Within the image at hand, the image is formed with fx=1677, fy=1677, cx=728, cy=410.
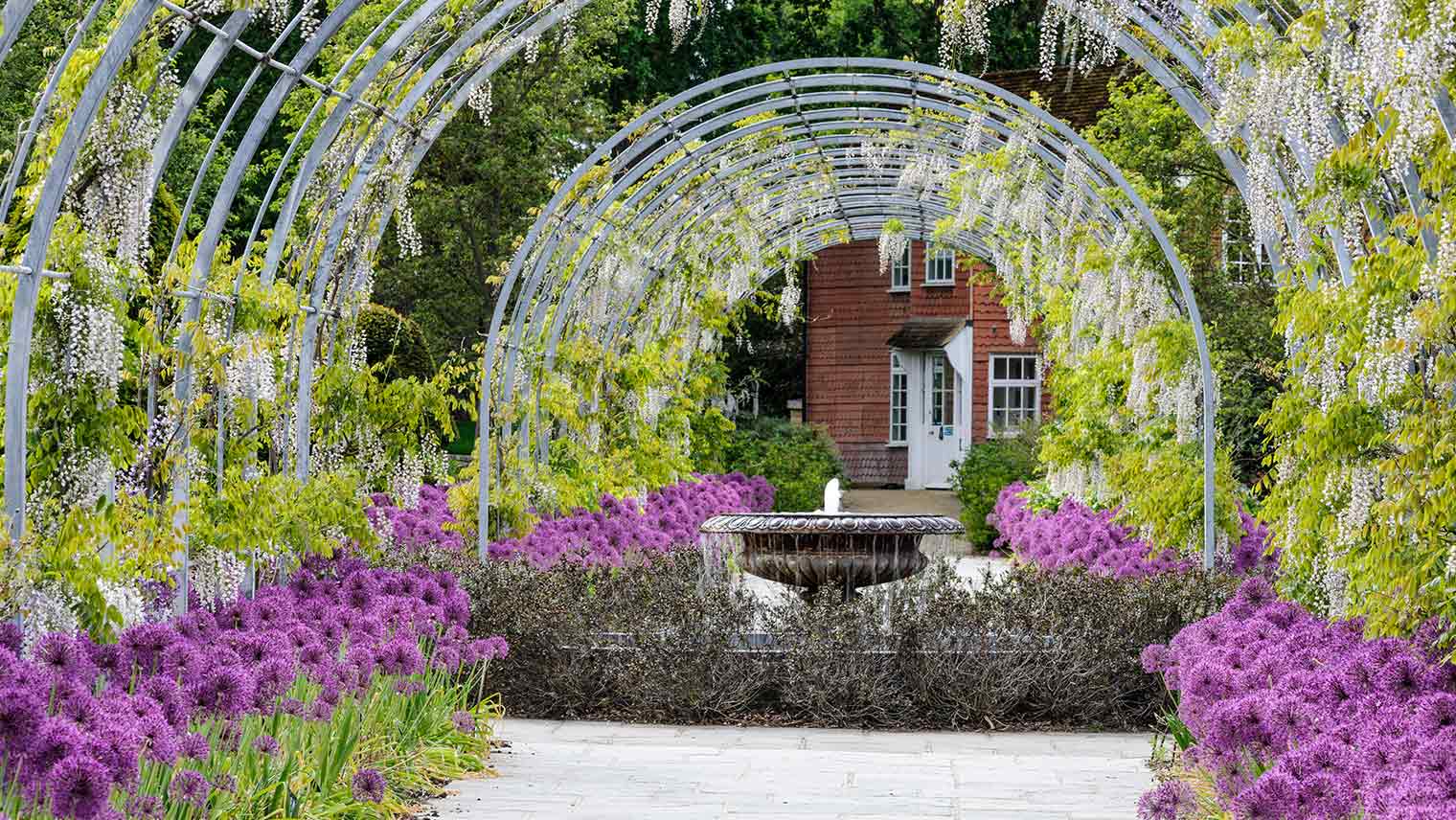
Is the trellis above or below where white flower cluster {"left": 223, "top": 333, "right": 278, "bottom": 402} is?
above

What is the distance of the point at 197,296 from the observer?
5480mm

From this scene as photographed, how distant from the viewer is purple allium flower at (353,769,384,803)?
454 centimetres

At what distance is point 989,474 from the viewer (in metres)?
16.7

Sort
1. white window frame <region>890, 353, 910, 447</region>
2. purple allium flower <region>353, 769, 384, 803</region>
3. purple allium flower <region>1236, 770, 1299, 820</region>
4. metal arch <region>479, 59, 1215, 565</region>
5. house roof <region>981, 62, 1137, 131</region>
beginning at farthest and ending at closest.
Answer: white window frame <region>890, 353, 910, 447</region>
house roof <region>981, 62, 1137, 131</region>
metal arch <region>479, 59, 1215, 565</region>
purple allium flower <region>353, 769, 384, 803</region>
purple allium flower <region>1236, 770, 1299, 820</region>

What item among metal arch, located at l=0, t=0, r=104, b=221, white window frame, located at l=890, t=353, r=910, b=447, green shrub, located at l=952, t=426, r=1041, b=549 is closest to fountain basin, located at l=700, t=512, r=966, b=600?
metal arch, located at l=0, t=0, r=104, b=221

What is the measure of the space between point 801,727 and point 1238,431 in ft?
17.8

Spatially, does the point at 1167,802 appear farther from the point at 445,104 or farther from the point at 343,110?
A: the point at 445,104

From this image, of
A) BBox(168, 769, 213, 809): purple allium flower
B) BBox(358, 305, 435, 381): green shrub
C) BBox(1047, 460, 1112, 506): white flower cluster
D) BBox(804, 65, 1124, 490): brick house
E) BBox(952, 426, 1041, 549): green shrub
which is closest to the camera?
BBox(168, 769, 213, 809): purple allium flower

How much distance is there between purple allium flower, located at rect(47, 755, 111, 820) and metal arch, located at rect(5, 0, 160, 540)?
1153 millimetres

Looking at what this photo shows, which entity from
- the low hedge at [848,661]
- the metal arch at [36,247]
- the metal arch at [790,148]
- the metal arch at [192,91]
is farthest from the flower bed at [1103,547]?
the metal arch at [36,247]

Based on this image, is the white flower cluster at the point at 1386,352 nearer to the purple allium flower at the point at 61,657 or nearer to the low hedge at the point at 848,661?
the low hedge at the point at 848,661

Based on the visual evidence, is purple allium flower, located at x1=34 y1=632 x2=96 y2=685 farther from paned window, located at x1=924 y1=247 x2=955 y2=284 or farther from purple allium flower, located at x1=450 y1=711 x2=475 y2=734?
paned window, located at x1=924 y1=247 x2=955 y2=284

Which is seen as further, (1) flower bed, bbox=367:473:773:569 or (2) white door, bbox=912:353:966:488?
(2) white door, bbox=912:353:966:488

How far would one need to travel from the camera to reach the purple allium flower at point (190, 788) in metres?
3.69
